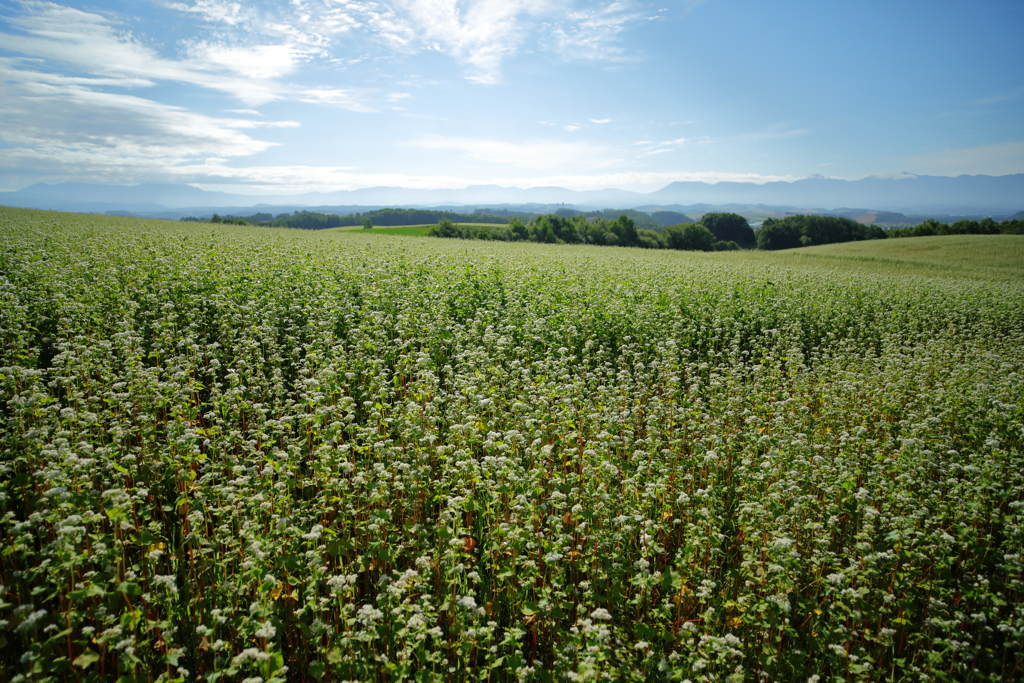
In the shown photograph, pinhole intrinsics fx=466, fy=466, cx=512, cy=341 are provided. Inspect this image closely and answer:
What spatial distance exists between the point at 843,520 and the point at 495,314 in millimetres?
8275

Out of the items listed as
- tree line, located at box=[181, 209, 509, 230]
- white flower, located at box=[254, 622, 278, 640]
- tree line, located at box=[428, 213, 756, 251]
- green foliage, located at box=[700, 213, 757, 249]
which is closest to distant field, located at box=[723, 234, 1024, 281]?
tree line, located at box=[428, 213, 756, 251]

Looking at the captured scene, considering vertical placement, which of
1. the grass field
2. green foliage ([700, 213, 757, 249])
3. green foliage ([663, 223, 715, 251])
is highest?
green foliage ([700, 213, 757, 249])

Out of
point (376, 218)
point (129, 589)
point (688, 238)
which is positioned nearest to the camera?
point (129, 589)

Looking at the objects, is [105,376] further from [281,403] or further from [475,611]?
[475,611]

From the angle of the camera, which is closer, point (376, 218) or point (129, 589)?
point (129, 589)

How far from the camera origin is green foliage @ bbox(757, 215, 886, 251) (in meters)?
94.4

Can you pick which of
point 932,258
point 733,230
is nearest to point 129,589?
point 932,258

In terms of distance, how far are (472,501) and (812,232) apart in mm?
111642

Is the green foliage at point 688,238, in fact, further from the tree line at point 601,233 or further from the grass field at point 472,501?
the grass field at point 472,501

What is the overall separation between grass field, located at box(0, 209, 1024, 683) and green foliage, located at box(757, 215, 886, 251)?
312 feet

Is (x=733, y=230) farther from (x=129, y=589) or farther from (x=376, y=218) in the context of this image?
(x=129, y=589)

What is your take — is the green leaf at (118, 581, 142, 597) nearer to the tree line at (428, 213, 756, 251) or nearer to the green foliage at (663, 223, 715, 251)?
the tree line at (428, 213, 756, 251)

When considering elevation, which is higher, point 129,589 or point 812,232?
point 812,232

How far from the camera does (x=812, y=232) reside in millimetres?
94812
